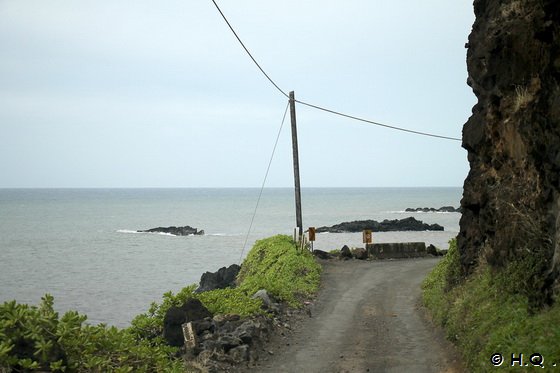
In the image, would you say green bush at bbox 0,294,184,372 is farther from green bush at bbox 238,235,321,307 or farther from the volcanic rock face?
green bush at bbox 238,235,321,307

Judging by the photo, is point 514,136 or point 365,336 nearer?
point 514,136

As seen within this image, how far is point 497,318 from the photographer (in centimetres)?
1239

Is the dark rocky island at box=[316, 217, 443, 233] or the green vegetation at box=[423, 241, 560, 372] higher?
the green vegetation at box=[423, 241, 560, 372]

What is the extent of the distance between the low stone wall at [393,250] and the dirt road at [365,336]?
7733mm

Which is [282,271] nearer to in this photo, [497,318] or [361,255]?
[361,255]

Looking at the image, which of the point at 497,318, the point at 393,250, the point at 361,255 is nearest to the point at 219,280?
the point at 361,255

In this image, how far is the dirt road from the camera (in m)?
13.0

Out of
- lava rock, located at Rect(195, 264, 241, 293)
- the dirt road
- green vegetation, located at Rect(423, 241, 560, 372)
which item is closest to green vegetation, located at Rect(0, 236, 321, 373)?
the dirt road

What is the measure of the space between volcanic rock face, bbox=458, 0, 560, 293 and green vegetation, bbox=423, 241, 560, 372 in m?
0.58

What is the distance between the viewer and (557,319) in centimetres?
1007

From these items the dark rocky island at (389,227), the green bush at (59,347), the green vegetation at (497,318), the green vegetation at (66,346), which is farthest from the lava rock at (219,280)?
the dark rocky island at (389,227)

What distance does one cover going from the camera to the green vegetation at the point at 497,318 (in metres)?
10.1

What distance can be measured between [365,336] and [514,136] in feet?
22.2

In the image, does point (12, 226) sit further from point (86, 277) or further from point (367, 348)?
point (367, 348)
